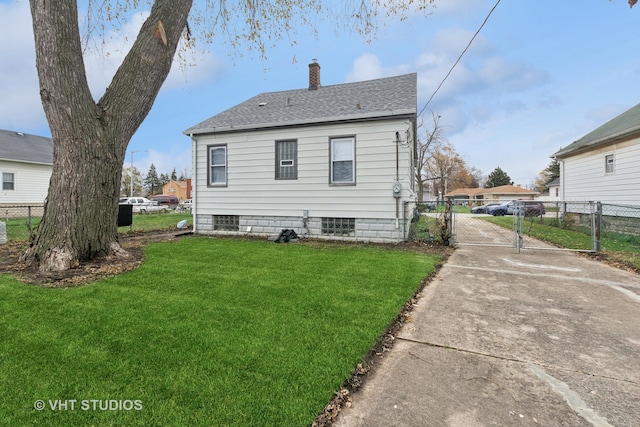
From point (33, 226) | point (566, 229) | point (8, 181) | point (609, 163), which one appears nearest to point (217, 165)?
point (33, 226)

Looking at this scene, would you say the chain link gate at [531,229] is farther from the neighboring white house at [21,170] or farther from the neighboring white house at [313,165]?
the neighboring white house at [21,170]

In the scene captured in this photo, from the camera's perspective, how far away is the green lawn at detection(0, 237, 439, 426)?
6.23ft

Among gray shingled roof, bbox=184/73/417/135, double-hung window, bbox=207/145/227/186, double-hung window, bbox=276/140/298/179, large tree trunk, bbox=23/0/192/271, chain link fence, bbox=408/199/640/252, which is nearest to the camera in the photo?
large tree trunk, bbox=23/0/192/271

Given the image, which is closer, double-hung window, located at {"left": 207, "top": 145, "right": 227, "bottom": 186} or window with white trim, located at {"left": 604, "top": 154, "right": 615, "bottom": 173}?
double-hung window, located at {"left": 207, "top": 145, "right": 227, "bottom": 186}

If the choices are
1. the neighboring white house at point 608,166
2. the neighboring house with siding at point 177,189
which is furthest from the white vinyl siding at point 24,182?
the neighboring house with siding at point 177,189

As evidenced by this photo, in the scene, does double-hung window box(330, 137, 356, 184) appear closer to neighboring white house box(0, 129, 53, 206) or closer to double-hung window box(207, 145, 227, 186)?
double-hung window box(207, 145, 227, 186)

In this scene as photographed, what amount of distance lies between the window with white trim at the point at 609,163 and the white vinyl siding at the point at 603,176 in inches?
5.6

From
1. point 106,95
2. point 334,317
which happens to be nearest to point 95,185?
point 106,95

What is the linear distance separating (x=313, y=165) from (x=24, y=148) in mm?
22274

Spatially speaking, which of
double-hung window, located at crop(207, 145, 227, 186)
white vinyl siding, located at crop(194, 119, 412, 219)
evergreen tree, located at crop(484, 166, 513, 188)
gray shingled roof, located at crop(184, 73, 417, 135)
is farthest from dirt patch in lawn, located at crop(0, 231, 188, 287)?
evergreen tree, located at crop(484, 166, 513, 188)

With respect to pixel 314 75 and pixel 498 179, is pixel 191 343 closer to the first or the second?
pixel 314 75

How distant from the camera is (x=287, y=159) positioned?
947 centimetres

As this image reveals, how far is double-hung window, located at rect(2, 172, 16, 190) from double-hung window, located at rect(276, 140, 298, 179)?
19256 mm

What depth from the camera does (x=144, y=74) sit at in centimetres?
562
